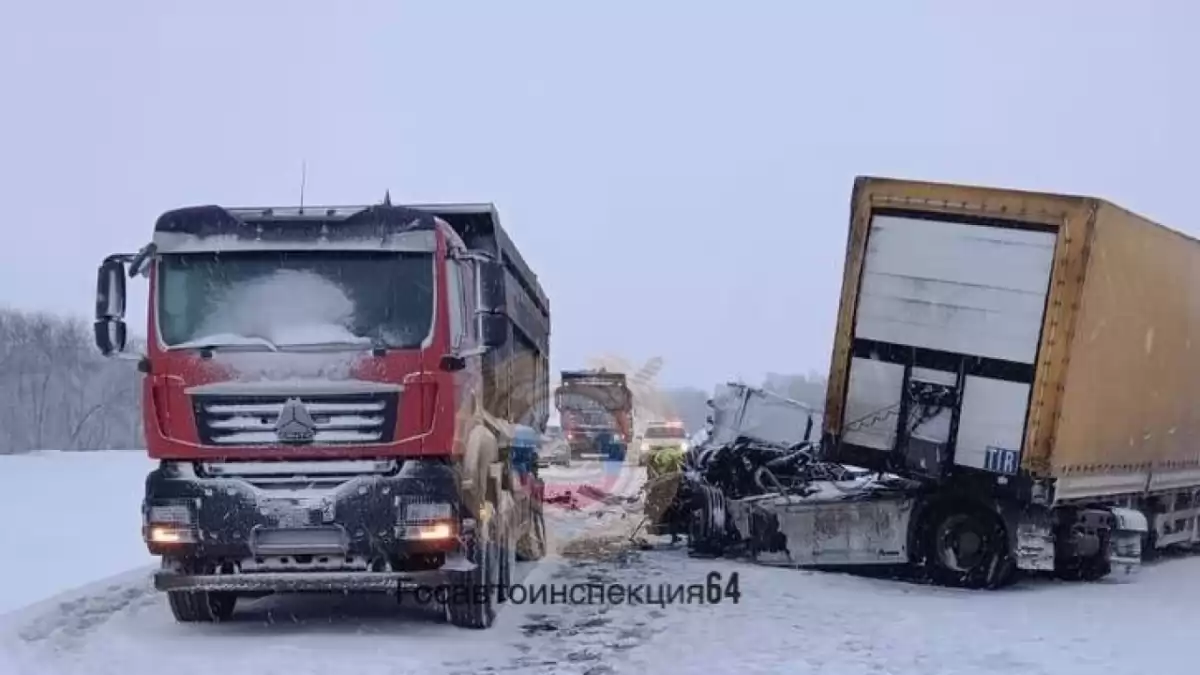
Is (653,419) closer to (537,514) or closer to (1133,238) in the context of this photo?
(537,514)

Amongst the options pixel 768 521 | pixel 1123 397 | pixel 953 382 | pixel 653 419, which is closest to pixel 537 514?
pixel 768 521

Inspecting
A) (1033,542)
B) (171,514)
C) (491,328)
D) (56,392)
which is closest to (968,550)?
(1033,542)

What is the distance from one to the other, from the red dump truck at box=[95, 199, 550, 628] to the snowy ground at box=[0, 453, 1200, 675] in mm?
598

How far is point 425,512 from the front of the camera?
8.63 meters

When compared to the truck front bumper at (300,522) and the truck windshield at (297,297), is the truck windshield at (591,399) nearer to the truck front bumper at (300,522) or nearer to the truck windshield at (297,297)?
the truck windshield at (297,297)

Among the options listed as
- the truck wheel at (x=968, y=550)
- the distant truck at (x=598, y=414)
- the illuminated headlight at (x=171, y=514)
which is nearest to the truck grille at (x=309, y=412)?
the illuminated headlight at (x=171, y=514)

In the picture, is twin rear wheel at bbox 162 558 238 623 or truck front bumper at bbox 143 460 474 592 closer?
truck front bumper at bbox 143 460 474 592

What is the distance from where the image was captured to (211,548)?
8586mm

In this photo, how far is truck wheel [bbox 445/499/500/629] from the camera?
920 cm

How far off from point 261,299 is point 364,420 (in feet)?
3.76

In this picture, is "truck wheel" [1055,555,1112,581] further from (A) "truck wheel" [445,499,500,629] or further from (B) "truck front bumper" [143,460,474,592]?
(B) "truck front bumper" [143,460,474,592]

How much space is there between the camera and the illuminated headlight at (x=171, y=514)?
859 cm

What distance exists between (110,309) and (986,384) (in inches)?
303

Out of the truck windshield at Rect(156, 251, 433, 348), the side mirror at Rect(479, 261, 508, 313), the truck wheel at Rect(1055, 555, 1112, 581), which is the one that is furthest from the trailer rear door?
the truck windshield at Rect(156, 251, 433, 348)
